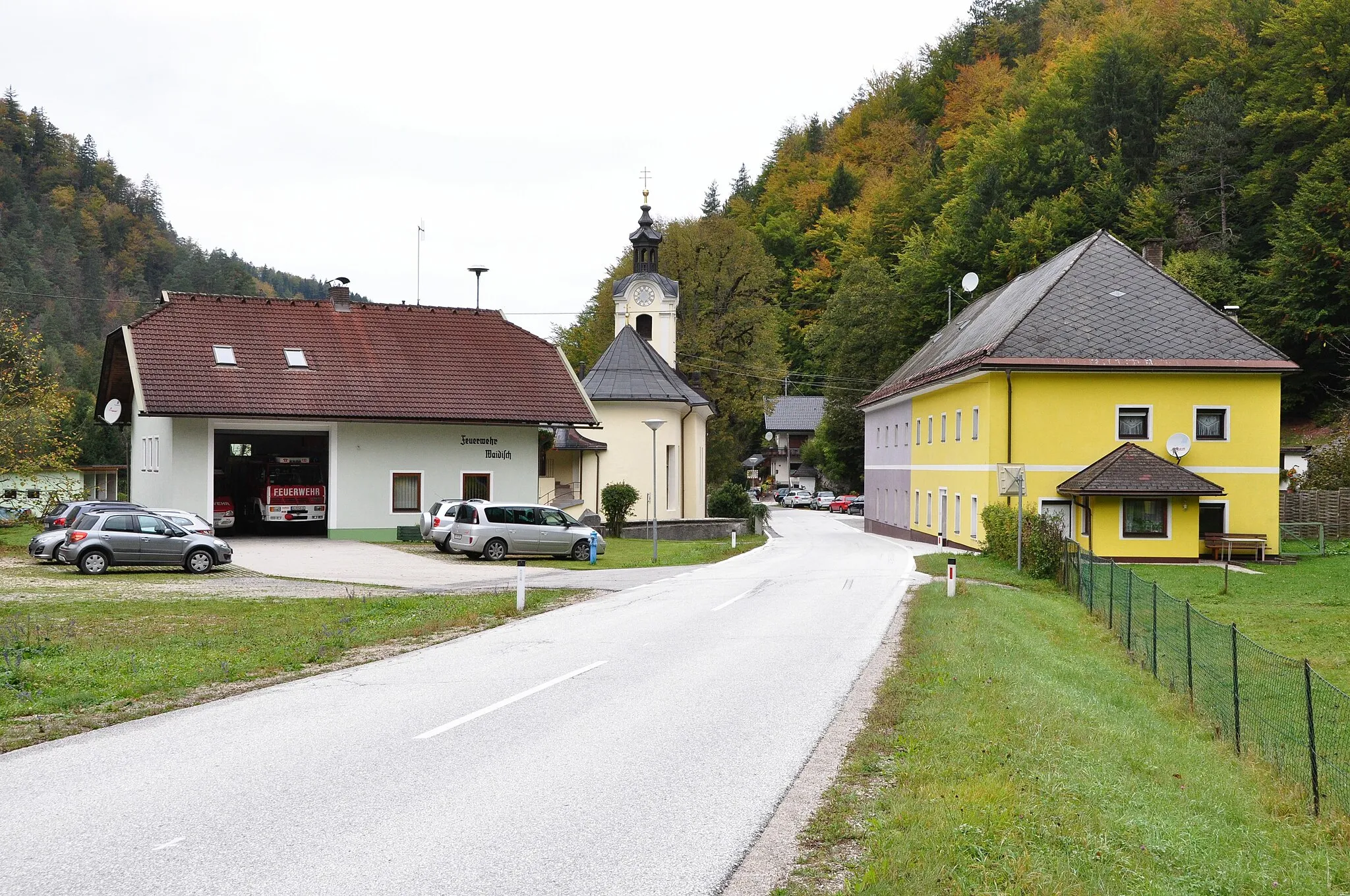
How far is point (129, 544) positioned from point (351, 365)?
14.3 m

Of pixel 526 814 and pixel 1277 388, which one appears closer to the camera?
pixel 526 814

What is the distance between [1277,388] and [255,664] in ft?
109

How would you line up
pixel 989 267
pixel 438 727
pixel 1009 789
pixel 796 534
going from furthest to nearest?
1. pixel 989 267
2. pixel 796 534
3. pixel 438 727
4. pixel 1009 789

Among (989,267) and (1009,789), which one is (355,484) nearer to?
(1009,789)

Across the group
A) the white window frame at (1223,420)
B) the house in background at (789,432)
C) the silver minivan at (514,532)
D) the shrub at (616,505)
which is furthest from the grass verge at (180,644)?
the house in background at (789,432)

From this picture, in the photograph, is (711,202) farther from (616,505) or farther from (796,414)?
(616,505)

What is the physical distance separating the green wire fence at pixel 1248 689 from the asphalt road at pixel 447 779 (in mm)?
3964

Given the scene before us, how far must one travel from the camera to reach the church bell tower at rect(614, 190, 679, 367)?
6688cm

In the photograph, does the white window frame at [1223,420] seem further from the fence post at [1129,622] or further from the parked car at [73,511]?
the parked car at [73,511]

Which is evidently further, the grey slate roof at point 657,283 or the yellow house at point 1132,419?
the grey slate roof at point 657,283

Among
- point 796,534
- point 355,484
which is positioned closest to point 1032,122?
point 796,534

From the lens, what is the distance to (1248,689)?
13.6m

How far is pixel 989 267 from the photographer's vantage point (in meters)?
65.2

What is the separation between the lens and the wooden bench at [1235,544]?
3564 centimetres
